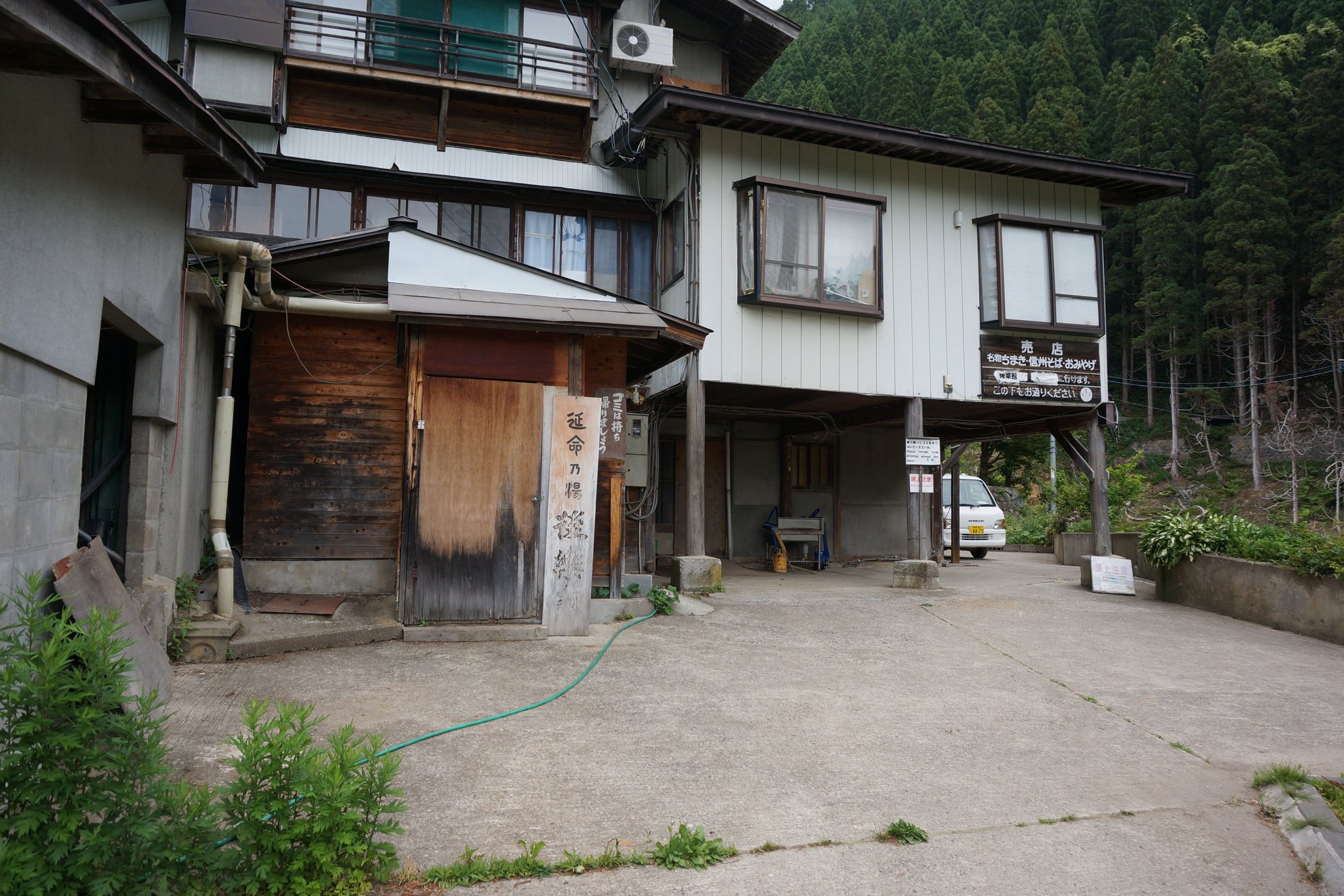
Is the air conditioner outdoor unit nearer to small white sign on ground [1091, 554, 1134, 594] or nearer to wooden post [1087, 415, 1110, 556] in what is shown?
wooden post [1087, 415, 1110, 556]

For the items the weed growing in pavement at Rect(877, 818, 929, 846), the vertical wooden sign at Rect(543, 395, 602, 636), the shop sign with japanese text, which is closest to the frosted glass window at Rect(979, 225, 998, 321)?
the shop sign with japanese text

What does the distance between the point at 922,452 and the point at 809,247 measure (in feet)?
10.9

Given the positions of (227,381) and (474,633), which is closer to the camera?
(227,381)

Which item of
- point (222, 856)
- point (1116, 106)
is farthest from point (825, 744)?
point (1116, 106)

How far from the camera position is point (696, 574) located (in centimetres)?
956

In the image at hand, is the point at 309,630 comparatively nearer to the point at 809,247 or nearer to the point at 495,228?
the point at 495,228

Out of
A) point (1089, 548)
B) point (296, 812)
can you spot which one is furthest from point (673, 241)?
point (1089, 548)

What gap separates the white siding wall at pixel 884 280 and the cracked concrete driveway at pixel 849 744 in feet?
12.9

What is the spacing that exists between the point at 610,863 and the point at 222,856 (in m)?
1.36

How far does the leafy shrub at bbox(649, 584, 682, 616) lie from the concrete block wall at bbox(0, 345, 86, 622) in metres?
5.13

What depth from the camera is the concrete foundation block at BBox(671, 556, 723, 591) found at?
9539 mm

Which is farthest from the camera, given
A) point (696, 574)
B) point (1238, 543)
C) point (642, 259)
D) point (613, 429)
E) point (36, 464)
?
point (642, 259)

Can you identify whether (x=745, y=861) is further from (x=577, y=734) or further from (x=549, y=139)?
(x=549, y=139)

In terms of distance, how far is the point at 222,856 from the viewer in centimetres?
259
